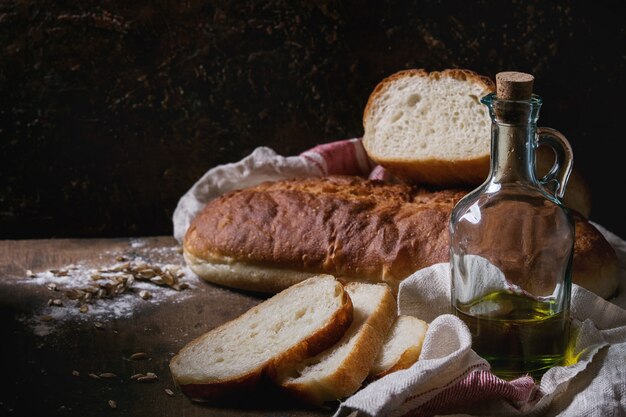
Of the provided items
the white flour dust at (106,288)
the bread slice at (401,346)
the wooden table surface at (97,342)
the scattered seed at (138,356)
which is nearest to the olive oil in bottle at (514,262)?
the bread slice at (401,346)

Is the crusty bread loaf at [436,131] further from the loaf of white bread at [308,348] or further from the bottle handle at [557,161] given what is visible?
the loaf of white bread at [308,348]

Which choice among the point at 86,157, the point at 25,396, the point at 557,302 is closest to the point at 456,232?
the point at 557,302

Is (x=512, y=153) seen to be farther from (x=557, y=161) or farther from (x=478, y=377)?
(x=478, y=377)

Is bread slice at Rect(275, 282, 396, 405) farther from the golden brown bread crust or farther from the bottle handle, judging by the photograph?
the bottle handle

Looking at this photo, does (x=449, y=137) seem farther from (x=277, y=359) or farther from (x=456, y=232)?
(x=277, y=359)

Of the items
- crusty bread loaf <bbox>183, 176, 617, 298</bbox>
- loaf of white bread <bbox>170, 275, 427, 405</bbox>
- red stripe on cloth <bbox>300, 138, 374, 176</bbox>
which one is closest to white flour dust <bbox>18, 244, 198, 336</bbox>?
crusty bread loaf <bbox>183, 176, 617, 298</bbox>

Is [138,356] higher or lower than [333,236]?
lower

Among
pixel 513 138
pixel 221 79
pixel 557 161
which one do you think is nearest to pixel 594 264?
pixel 557 161
